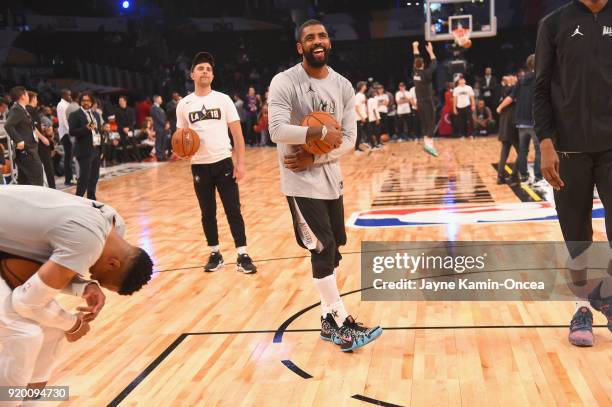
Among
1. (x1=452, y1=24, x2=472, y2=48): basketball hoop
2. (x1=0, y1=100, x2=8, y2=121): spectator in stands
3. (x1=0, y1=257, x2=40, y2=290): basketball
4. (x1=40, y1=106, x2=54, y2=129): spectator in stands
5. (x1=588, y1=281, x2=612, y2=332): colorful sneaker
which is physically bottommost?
(x1=588, y1=281, x2=612, y2=332): colorful sneaker

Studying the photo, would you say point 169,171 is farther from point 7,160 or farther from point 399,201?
point 399,201

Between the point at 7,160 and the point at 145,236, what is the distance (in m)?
5.26

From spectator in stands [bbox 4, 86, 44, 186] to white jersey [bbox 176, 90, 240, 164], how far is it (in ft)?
16.1

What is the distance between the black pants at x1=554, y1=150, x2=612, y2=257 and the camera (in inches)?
153

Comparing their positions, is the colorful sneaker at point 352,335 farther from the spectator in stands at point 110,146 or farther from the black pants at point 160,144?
the black pants at point 160,144

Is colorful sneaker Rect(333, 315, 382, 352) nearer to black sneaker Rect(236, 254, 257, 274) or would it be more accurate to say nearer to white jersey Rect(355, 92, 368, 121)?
black sneaker Rect(236, 254, 257, 274)

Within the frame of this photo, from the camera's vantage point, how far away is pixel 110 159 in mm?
18500

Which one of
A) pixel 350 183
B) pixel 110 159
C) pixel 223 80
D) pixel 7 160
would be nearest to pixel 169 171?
pixel 110 159

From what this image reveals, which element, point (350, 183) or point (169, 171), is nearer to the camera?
point (350, 183)

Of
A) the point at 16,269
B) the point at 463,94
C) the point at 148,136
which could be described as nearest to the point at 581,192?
the point at 16,269

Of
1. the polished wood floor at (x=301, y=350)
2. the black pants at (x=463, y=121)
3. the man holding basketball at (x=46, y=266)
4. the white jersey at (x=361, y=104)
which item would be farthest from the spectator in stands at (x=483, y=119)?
the man holding basketball at (x=46, y=266)

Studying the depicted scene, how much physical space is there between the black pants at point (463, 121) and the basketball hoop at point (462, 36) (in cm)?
245

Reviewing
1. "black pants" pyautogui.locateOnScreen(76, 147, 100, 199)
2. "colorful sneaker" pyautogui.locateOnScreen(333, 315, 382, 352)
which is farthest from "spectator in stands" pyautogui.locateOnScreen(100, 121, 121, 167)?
"colorful sneaker" pyautogui.locateOnScreen(333, 315, 382, 352)

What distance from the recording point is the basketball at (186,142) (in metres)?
6.29
